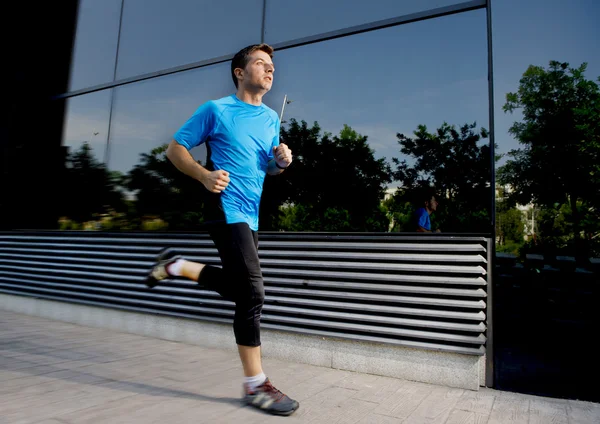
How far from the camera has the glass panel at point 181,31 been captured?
204 inches

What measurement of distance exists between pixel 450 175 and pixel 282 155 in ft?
5.71

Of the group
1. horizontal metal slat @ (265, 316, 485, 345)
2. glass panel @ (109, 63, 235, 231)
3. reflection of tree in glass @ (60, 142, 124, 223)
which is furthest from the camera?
reflection of tree in glass @ (60, 142, 124, 223)

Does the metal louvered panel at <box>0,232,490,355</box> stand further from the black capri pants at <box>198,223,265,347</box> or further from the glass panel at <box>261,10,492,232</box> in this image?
the black capri pants at <box>198,223,265,347</box>

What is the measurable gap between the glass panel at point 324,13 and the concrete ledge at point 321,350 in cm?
298

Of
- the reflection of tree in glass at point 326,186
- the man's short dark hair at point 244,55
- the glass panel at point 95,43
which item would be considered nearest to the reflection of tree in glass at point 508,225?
the reflection of tree in glass at point 326,186

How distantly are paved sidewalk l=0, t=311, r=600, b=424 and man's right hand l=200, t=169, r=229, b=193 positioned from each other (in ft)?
4.02

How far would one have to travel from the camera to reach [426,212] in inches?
148

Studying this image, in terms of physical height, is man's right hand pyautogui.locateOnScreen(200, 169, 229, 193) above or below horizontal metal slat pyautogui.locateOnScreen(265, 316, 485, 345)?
above

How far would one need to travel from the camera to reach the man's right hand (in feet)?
7.88

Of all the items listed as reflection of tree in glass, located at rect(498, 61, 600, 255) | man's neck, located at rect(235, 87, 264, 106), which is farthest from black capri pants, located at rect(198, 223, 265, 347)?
reflection of tree in glass, located at rect(498, 61, 600, 255)

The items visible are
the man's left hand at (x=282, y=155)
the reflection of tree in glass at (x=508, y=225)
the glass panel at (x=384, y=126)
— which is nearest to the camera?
the man's left hand at (x=282, y=155)

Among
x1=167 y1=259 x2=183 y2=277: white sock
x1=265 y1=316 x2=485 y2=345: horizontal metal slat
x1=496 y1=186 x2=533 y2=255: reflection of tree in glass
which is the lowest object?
x1=265 y1=316 x2=485 y2=345: horizontal metal slat

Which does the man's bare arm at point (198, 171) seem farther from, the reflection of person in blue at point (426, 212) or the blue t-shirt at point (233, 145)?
the reflection of person in blue at point (426, 212)

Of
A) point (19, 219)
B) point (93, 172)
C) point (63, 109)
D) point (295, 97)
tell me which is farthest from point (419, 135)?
point (19, 219)
